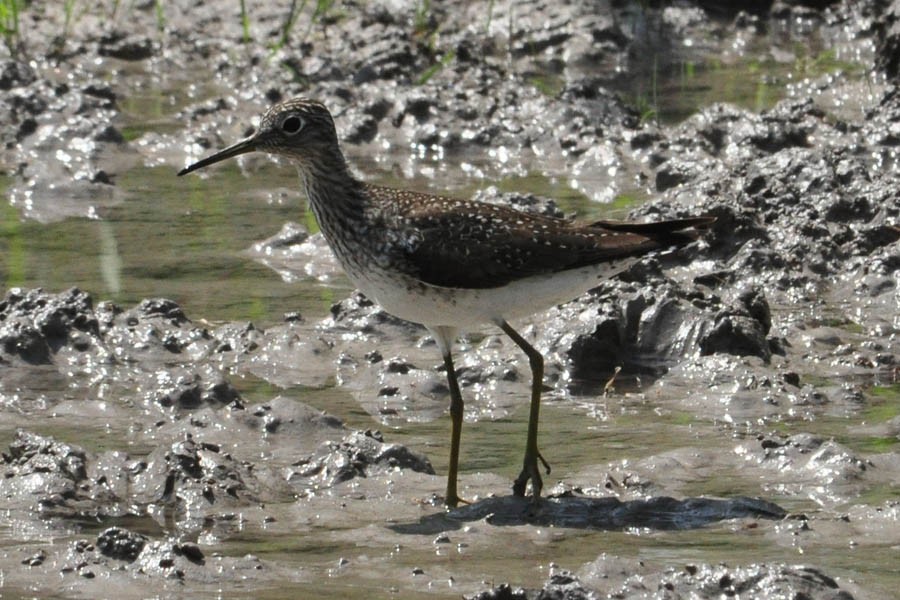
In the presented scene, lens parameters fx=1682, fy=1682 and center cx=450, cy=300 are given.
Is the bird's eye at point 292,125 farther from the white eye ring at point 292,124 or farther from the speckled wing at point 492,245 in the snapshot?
the speckled wing at point 492,245

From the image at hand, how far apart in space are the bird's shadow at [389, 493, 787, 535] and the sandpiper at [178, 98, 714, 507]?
0.25 meters

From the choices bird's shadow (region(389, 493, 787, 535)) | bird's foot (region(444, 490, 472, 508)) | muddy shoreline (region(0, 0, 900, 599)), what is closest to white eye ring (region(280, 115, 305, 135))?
muddy shoreline (region(0, 0, 900, 599))

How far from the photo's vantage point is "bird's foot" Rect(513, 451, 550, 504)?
22.2ft

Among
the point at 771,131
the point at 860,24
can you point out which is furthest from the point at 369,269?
the point at 860,24

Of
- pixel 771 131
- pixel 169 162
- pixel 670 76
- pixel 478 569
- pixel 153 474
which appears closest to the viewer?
pixel 478 569

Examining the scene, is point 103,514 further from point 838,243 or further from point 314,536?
point 838,243

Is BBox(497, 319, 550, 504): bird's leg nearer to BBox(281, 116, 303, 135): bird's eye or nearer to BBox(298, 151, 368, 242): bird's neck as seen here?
BBox(298, 151, 368, 242): bird's neck

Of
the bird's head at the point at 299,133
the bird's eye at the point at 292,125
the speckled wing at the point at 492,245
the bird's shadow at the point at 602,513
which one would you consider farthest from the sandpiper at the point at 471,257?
the bird's eye at the point at 292,125

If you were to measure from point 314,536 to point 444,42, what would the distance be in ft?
32.5

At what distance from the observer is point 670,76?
1545 cm

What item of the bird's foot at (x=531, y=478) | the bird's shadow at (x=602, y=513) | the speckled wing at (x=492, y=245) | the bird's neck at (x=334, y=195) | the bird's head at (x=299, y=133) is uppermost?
the bird's head at (x=299, y=133)

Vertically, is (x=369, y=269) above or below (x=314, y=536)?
above

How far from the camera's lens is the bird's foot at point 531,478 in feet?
22.2

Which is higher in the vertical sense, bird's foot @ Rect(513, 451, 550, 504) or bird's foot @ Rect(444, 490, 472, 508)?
bird's foot @ Rect(513, 451, 550, 504)
